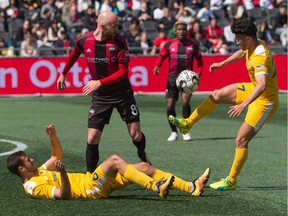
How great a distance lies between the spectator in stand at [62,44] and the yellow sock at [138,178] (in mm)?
17503

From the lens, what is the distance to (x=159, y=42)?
94.9ft

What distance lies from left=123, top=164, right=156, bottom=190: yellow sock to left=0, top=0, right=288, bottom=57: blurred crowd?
17.4 meters

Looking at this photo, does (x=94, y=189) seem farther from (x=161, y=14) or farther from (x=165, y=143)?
(x=161, y=14)

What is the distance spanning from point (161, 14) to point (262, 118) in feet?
71.1

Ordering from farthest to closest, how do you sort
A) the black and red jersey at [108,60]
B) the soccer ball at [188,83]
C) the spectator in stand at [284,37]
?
the spectator in stand at [284,37] < the soccer ball at [188,83] < the black and red jersey at [108,60]

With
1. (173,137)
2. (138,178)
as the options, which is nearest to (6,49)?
(173,137)

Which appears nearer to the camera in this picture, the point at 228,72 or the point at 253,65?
the point at 253,65

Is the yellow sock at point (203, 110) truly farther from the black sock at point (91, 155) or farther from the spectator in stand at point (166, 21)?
the spectator in stand at point (166, 21)

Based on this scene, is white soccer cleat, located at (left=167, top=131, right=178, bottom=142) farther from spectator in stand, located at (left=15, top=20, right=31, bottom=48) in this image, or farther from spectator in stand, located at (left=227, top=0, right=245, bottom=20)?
spectator in stand, located at (left=227, top=0, right=245, bottom=20)

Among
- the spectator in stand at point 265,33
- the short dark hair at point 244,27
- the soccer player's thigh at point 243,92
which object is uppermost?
the short dark hair at point 244,27

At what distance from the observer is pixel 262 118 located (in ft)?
37.7

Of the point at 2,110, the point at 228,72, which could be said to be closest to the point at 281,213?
the point at 2,110

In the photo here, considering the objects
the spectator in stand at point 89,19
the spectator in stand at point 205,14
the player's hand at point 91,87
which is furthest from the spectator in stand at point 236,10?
the player's hand at point 91,87

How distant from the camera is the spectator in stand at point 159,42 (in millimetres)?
28530
